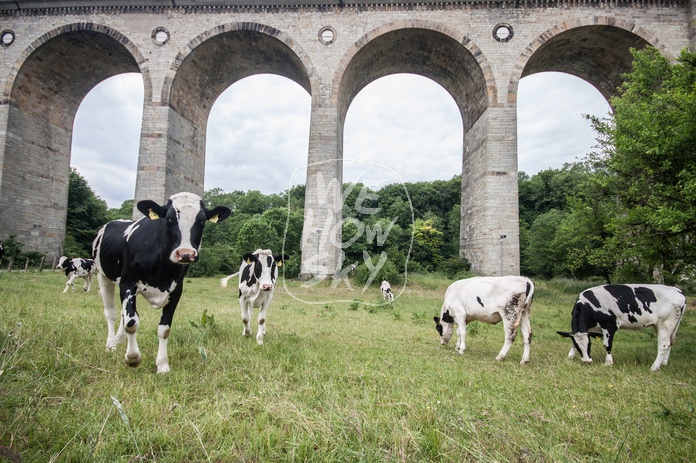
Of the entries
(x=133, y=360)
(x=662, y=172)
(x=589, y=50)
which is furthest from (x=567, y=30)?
(x=133, y=360)

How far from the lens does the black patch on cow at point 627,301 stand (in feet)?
15.3

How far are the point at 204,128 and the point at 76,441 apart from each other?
70.7 ft

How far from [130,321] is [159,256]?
619mm

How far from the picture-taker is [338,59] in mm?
16656

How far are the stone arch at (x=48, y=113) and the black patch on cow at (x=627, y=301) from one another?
67.2ft

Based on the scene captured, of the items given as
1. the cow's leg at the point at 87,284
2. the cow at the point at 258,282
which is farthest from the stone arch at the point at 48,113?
the cow at the point at 258,282

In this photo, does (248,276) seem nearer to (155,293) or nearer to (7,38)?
(155,293)

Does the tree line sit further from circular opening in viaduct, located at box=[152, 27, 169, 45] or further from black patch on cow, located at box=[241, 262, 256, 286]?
circular opening in viaduct, located at box=[152, 27, 169, 45]

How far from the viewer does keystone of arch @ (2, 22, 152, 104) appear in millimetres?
16797

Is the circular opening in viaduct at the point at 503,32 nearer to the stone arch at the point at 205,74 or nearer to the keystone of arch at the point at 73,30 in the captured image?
the stone arch at the point at 205,74

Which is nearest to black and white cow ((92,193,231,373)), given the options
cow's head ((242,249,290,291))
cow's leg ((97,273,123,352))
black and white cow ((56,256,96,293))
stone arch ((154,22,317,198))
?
cow's leg ((97,273,123,352))

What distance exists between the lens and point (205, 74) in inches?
731

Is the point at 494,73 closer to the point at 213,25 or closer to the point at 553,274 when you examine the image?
the point at 213,25

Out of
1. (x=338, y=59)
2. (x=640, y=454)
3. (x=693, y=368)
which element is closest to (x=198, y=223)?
(x=640, y=454)
